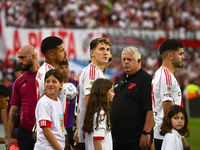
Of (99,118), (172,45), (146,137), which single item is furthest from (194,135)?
(99,118)

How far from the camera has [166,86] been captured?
16.0 ft

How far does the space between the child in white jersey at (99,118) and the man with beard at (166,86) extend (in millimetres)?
954

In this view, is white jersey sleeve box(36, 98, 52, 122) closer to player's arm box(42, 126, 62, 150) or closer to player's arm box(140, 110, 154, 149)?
player's arm box(42, 126, 62, 150)

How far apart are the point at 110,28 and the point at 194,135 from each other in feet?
28.3

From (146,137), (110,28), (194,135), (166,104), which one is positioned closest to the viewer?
(146,137)

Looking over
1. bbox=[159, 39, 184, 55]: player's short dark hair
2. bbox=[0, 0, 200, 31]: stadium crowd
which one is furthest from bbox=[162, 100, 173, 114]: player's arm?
bbox=[0, 0, 200, 31]: stadium crowd

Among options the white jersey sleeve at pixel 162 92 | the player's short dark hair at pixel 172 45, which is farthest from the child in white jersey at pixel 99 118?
the player's short dark hair at pixel 172 45

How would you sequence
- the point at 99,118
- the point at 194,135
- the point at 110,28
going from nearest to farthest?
1. the point at 99,118
2. the point at 194,135
3. the point at 110,28

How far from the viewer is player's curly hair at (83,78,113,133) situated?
419 centimetres

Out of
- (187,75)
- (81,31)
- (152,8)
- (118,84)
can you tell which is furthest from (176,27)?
(118,84)

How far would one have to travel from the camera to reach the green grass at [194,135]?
998cm

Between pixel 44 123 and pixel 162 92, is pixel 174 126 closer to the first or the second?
pixel 162 92

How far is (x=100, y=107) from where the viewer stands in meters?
4.18

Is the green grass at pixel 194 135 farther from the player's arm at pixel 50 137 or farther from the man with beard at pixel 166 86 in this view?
the player's arm at pixel 50 137
